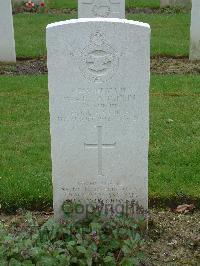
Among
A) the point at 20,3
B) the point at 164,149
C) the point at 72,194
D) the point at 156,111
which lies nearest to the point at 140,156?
the point at 72,194

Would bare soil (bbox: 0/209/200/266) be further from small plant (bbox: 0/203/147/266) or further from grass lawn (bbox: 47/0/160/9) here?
grass lawn (bbox: 47/0/160/9)

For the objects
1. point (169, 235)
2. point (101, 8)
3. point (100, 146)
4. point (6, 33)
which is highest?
point (101, 8)

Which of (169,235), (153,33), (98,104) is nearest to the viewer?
(98,104)

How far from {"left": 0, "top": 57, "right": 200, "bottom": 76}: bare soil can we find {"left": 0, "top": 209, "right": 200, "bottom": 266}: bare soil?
4.59 metres

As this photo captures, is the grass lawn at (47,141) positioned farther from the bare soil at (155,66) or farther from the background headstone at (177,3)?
the background headstone at (177,3)

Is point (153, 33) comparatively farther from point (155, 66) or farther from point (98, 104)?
point (98, 104)

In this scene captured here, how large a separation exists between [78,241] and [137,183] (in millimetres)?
696

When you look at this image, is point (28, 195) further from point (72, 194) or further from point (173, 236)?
point (173, 236)

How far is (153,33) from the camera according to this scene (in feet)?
38.3

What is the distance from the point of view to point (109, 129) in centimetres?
419

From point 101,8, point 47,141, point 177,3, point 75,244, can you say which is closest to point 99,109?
point 75,244

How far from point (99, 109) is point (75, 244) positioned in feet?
3.07

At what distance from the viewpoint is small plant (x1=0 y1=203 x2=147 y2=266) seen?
3.67 meters

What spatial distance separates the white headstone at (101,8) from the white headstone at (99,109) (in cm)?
546
